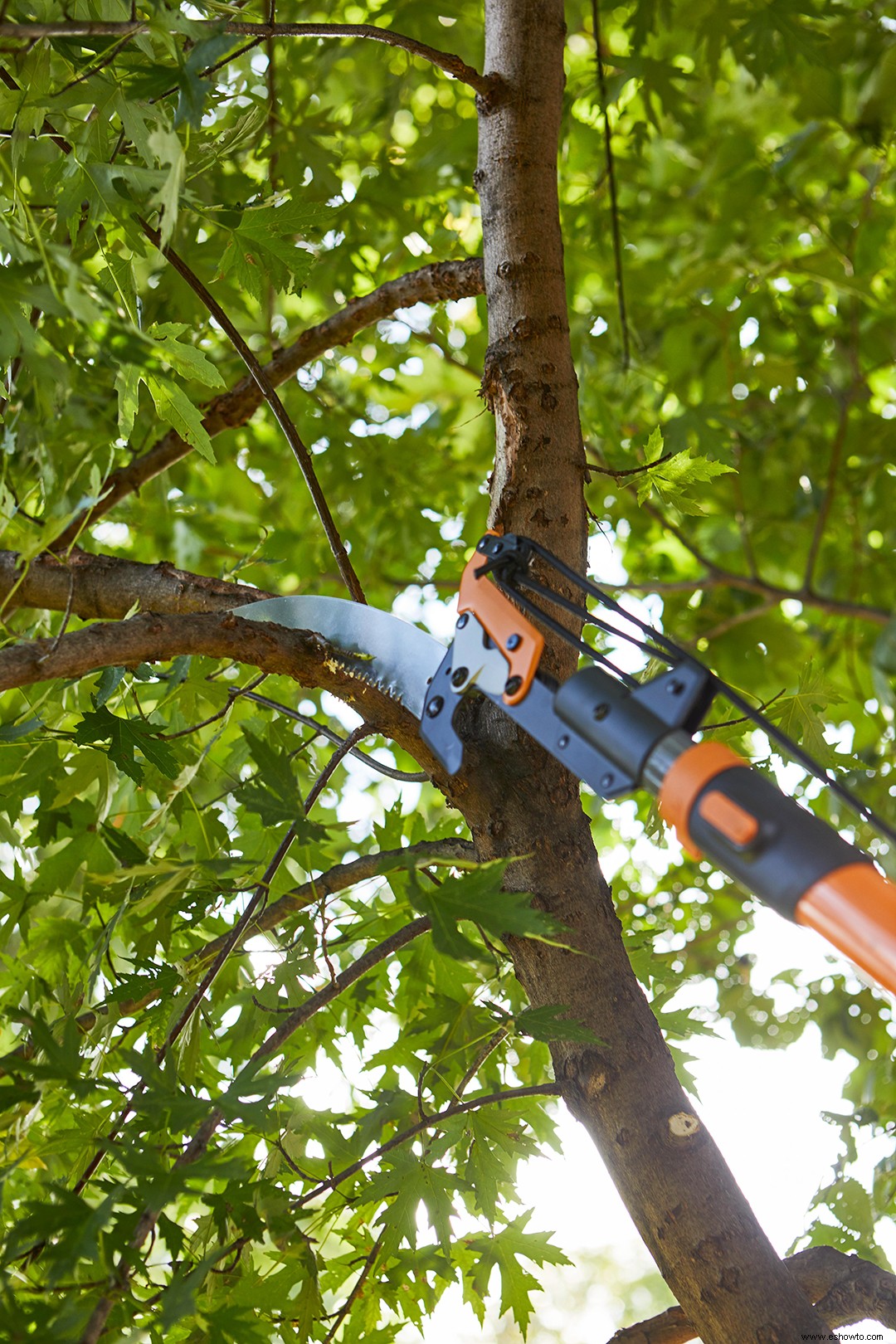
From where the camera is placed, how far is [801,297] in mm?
3307

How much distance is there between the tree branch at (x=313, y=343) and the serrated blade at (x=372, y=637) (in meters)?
0.32

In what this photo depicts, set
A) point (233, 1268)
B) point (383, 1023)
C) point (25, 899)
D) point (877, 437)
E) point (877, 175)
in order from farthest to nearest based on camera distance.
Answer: point (877, 437) < point (877, 175) < point (383, 1023) < point (25, 899) < point (233, 1268)

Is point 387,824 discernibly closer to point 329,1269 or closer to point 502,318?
point 329,1269

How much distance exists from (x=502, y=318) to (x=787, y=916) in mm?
702

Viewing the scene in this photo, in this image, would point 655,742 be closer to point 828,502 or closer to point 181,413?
point 181,413

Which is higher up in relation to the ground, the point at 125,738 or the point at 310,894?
the point at 125,738

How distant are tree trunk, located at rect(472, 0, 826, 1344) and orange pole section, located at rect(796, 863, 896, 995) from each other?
1.05 feet

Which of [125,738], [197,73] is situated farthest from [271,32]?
[125,738]

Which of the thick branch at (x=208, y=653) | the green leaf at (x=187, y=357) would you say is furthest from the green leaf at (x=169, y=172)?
the thick branch at (x=208, y=653)

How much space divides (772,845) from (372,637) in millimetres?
450

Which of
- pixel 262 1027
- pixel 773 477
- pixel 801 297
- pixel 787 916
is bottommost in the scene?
pixel 787 916

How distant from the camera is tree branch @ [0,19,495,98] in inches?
27.5

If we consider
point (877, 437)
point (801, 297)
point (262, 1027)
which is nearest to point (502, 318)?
point (262, 1027)

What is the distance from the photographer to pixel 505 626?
0.80 meters
